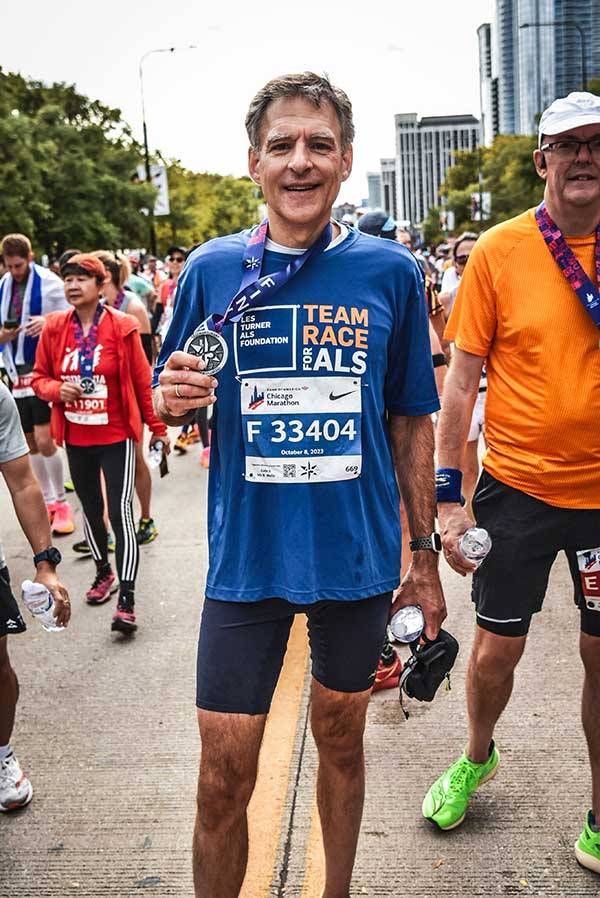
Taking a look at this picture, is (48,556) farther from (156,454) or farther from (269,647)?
(156,454)

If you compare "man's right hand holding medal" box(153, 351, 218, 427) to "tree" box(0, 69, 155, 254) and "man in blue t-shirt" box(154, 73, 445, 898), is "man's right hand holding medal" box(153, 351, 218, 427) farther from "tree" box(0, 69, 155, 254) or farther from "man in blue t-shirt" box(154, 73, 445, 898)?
"tree" box(0, 69, 155, 254)

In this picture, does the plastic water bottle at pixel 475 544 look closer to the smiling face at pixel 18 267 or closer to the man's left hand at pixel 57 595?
the man's left hand at pixel 57 595

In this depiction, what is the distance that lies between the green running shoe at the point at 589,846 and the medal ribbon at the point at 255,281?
204 centimetres

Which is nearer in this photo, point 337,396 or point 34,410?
point 337,396

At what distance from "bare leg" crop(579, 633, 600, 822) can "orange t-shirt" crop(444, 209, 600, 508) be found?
495mm

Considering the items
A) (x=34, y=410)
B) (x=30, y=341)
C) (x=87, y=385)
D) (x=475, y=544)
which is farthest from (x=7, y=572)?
(x=30, y=341)

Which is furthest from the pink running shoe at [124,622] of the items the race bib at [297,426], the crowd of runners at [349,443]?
the race bib at [297,426]

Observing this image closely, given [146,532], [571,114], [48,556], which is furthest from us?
[146,532]

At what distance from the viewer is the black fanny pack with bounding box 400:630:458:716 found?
2.79m

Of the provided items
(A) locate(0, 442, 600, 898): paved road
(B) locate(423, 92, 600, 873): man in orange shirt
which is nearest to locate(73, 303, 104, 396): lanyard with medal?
(A) locate(0, 442, 600, 898): paved road

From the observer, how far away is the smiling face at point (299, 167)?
8.21ft

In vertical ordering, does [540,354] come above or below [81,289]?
below

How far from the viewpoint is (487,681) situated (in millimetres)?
3338

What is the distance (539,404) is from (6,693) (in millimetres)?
2169
